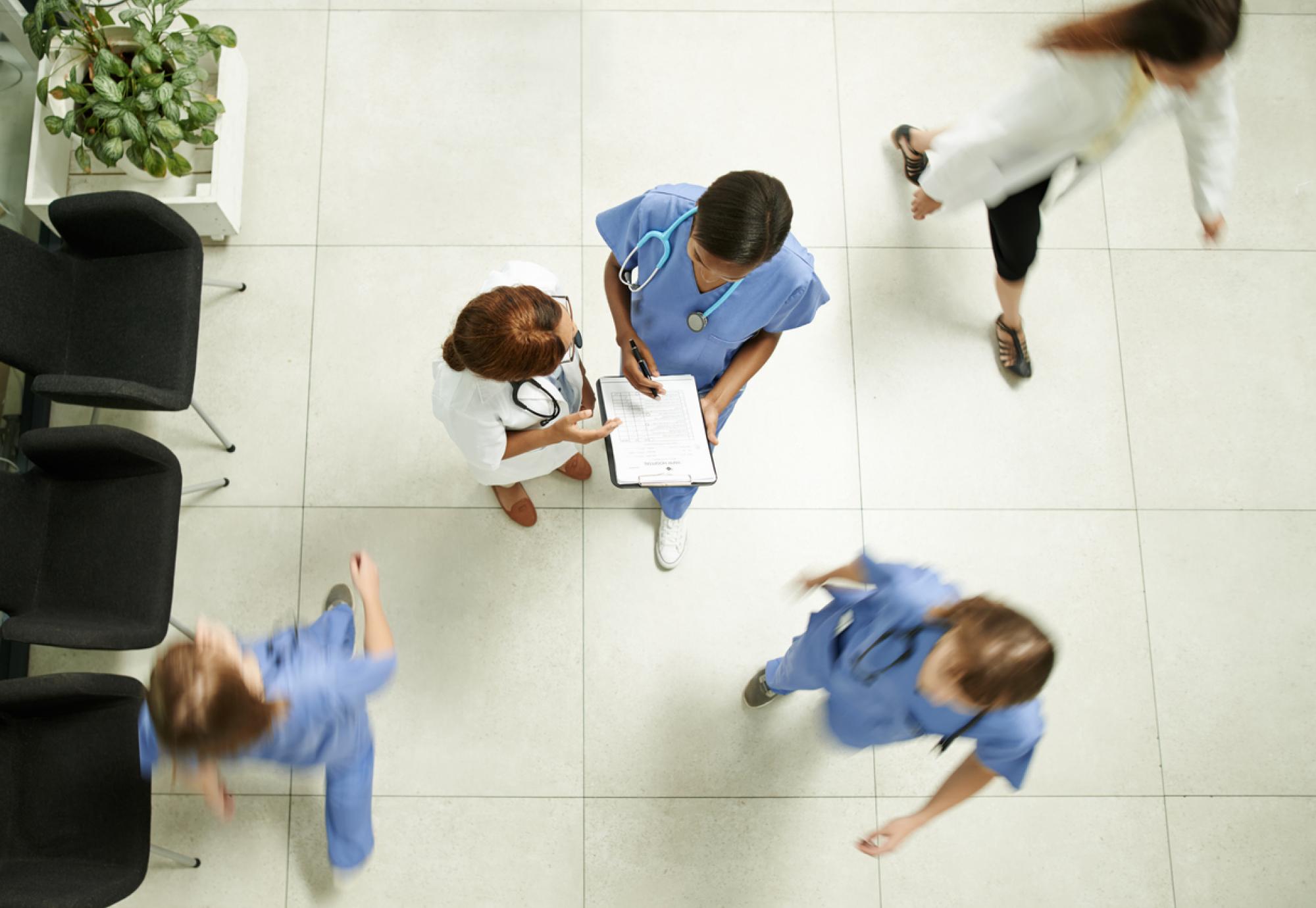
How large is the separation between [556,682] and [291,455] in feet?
4.01

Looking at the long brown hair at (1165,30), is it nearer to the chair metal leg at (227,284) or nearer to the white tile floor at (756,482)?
the white tile floor at (756,482)

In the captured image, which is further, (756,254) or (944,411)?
(944,411)

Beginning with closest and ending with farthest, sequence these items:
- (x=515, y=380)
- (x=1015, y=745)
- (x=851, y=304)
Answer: (x=1015, y=745) < (x=515, y=380) < (x=851, y=304)

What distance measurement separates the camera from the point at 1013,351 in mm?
3109

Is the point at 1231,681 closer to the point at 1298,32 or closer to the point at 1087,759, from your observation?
the point at 1087,759

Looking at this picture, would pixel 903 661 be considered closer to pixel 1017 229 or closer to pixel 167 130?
pixel 1017 229

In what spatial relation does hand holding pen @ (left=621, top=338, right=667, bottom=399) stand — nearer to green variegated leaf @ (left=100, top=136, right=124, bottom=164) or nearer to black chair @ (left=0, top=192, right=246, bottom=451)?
black chair @ (left=0, top=192, right=246, bottom=451)

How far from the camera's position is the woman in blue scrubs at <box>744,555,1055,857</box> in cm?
161

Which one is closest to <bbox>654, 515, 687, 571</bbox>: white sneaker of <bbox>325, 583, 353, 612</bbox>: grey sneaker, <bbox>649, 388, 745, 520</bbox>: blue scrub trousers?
<bbox>649, 388, 745, 520</bbox>: blue scrub trousers

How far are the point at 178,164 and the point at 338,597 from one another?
5.08 ft

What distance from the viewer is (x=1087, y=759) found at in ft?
9.36

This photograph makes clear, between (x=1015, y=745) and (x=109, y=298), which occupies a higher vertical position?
(x=109, y=298)

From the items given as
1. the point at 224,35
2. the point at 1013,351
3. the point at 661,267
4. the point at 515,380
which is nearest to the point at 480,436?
the point at 515,380

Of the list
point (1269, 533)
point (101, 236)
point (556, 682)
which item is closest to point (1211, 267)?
point (1269, 533)
